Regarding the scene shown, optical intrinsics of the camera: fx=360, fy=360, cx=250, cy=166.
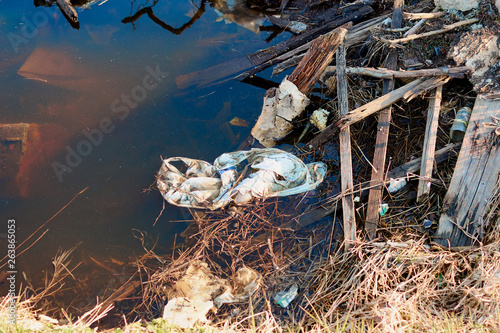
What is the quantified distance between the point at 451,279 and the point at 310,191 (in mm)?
1590

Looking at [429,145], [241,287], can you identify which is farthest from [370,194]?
[241,287]

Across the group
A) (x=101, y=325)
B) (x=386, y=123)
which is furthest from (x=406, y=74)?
(x=101, y=325)

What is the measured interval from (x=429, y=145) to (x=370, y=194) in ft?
2.47

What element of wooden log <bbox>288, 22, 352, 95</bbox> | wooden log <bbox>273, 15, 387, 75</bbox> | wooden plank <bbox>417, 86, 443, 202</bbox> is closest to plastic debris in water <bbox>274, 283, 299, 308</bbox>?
wooden plank <bbox>417, 86, 443, 202</bbox>

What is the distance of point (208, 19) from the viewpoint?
233 inches

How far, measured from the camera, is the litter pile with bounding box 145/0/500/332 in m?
3.04

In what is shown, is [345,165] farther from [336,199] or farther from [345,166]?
[336,199]

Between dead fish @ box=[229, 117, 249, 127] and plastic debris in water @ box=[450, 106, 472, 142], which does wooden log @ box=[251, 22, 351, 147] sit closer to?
dead fish @ box=[229, 117, 249, 127]

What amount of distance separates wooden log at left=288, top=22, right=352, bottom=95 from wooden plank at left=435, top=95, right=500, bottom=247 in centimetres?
171

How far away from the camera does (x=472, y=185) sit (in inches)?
129

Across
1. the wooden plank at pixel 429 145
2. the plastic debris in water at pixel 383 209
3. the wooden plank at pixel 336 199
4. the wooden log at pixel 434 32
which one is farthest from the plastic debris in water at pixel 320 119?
the plastic debris in water at pixel 383 209

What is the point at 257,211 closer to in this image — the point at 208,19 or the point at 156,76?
the point at 156,76

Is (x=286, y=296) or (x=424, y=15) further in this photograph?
(x=424, y=15)

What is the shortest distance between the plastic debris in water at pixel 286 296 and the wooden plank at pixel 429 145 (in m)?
1.49
